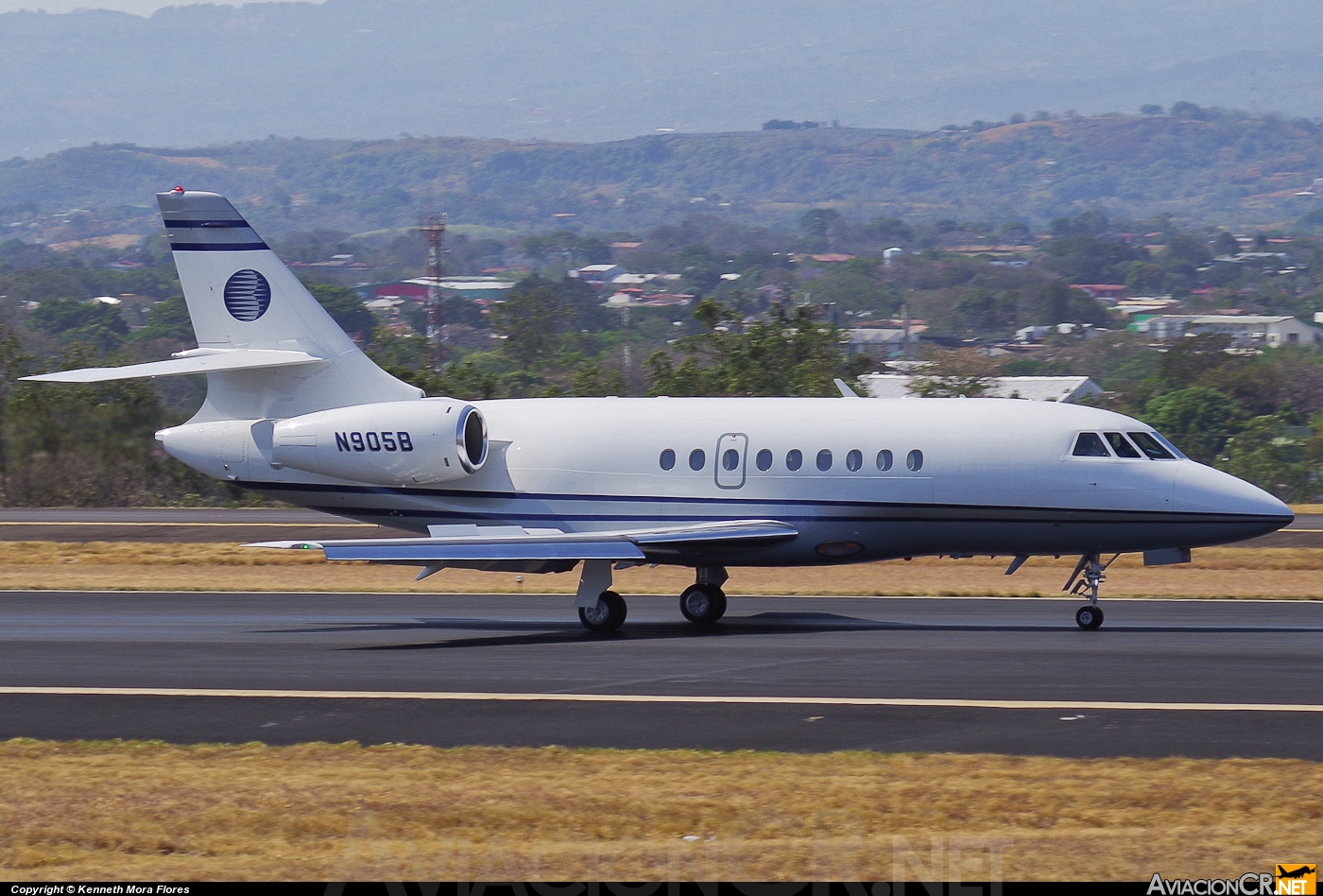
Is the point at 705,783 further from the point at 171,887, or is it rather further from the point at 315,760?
the point at 171,887

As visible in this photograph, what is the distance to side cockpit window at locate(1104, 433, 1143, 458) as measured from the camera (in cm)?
2306

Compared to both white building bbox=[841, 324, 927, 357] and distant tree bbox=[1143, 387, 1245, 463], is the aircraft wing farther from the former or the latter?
white building bbox=[841, 324, 927, 357]

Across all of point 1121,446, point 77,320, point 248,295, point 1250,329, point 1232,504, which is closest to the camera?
point 1232,504

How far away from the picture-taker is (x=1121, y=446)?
911 inches

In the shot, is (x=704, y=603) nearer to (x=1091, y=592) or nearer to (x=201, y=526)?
(x=1091, y=592)

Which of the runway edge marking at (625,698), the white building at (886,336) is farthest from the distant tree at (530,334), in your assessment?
the runway edge marking at (625,698)

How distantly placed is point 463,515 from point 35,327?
136 metres

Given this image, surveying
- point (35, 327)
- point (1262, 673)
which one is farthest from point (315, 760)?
point (35, 327)

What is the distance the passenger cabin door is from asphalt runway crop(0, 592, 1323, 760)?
2128mm

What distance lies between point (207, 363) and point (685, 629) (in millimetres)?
8543

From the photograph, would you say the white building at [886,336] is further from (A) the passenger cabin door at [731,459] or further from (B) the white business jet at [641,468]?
(A) the passenger cabin door at [731,459]

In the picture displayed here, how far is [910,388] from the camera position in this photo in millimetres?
58156

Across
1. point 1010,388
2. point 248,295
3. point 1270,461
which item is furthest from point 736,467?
point 1010,388

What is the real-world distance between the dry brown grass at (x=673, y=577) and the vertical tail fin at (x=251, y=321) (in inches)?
192
